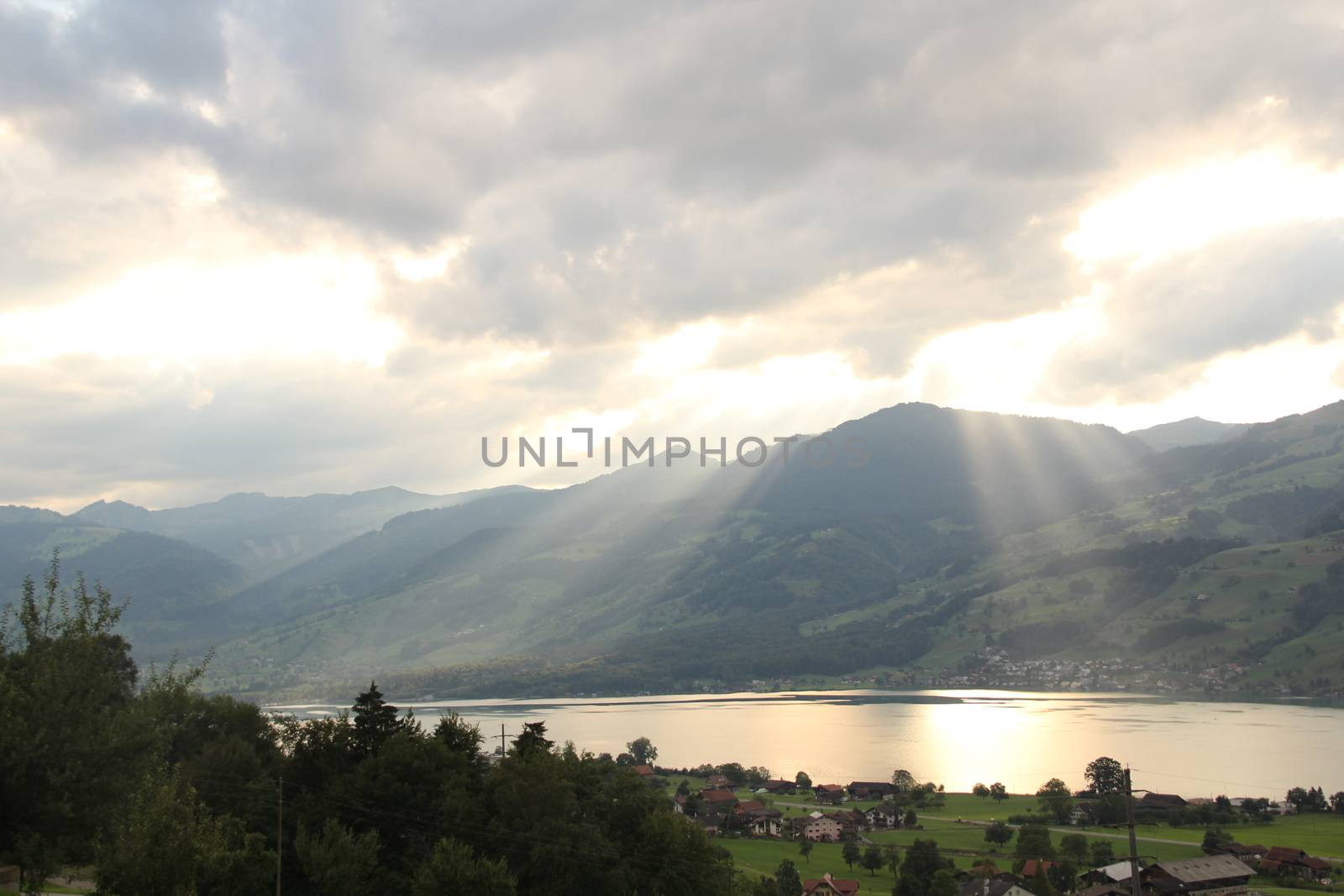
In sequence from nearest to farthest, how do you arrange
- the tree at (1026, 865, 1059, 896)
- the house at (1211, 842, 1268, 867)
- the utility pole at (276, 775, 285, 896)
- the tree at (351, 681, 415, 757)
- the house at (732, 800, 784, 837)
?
the utility pole at (276, 775, 285, 896) → the tree at (351, 681, 415, 757) → the tree at (1026, 865, 1059, 896) → the house at (1211, 842, 1268, 867) → the house at (732, 800, 784, 837)

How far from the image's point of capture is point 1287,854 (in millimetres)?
55219

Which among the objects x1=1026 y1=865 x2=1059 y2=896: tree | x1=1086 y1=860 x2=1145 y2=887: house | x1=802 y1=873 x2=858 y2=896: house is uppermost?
x1=1026 y1=865 x2=1059 y2=896: tree

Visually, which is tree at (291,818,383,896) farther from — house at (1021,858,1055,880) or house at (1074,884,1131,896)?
house at (1074,884,1131,896)

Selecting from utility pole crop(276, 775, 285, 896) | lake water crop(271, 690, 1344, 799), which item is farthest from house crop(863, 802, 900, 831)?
utility pole crop(276, 775, 285, 896)

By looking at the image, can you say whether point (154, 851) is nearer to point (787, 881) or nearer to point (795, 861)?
point (787, 881)

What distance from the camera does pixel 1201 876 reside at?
168 ft

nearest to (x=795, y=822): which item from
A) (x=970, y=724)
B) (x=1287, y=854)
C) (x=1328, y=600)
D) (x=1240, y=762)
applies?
(x=1287, y=854)

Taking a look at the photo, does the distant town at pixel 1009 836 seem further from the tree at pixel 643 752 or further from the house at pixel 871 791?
the tree at pixel 643 752

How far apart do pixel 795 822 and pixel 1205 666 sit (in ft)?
494

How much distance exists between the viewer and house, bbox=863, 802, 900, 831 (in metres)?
71.2

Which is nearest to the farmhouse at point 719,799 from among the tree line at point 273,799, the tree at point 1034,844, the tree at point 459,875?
the tree at point 1034,844

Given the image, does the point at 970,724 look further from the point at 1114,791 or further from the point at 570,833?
the point at 570,833

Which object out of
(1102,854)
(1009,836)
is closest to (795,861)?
(1009,836)

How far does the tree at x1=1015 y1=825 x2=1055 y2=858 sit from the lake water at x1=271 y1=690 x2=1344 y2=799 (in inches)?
1107
